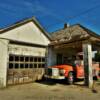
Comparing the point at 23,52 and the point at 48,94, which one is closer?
the point at 48,94

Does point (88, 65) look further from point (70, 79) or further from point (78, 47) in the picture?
point (78, 47)

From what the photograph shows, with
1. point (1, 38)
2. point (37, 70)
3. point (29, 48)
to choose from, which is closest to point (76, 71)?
point (37, 70)

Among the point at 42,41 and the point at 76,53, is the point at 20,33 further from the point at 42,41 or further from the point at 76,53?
the point at 76,53

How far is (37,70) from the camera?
48.5ft

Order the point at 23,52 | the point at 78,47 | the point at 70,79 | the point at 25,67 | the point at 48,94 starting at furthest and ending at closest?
the point at 78,47 → the point at 25,67 → the point at 23,52 → the point at 70,79 → the point at 48,94

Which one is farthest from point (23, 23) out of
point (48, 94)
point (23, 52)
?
point (48, 94)

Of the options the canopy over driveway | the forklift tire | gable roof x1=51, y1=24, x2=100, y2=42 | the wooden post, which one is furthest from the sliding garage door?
the wooden post

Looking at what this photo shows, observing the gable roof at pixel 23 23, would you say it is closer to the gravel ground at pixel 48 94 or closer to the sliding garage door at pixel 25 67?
the sliding garage door at pixel 25 67

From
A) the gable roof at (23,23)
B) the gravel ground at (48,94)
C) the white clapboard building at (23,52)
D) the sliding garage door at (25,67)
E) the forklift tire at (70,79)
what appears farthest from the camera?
the forklift tire at (70,79)

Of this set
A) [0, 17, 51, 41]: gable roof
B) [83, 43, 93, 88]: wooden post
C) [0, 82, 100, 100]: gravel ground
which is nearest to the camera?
[0, 82, 100, 100]: gravel ground

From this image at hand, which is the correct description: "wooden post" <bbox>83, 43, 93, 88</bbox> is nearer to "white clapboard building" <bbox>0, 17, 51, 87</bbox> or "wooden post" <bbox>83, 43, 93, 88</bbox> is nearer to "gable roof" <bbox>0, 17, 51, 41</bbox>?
"white clapboard building" <bbox>0, 17, 51, 87</bbox>

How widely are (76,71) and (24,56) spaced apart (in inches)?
172

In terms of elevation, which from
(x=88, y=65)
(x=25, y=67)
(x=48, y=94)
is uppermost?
(x=88, y=65)

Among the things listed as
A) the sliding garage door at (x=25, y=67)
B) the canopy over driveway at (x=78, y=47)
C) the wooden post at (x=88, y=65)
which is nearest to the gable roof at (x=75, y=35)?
the canopy over driveway at (x=78, y=47)
